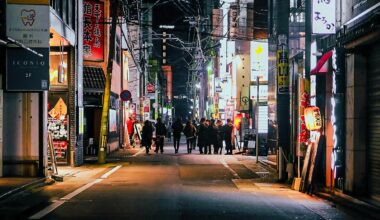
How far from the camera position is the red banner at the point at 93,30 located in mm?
31047

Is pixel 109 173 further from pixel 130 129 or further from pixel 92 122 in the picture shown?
pixel 130 129

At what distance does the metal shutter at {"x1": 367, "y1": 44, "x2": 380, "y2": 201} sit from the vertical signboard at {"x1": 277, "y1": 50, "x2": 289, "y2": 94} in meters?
4.49

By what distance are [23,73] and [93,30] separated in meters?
15.1

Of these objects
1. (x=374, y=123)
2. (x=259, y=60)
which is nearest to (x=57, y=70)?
(x=374, y=123)

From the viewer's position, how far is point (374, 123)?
530 inches

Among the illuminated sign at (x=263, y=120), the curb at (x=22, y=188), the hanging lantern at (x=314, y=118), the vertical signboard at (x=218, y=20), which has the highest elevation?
the vertical signboard at (x=218, y=20)

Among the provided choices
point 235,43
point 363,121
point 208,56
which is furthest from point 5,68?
point 208,56

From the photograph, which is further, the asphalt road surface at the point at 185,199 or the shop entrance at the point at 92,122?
the shop entrance at the point at 92,122

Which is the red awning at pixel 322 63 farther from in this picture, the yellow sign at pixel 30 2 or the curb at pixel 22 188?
the curb at pixel 22 188

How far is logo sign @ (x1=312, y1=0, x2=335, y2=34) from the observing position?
1543cm

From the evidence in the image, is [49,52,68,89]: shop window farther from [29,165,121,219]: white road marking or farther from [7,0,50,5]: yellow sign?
[7,0,50,5]: yellow sign

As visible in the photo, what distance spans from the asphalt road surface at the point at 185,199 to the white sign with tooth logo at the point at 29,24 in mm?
4433

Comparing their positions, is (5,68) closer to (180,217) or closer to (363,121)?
(180,217)

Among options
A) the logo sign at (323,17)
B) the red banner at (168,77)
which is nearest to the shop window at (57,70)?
the logo sign at (323,17)
